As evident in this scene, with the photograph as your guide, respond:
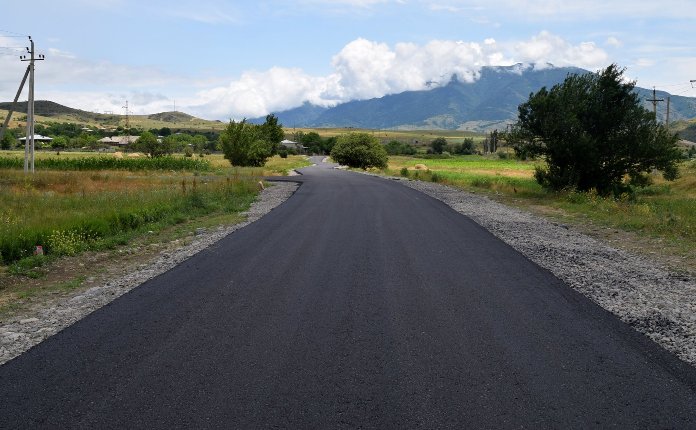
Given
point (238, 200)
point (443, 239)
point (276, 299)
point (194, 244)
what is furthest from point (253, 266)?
point (238, 200)

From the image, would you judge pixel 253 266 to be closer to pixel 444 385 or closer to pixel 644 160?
pixel 444 385

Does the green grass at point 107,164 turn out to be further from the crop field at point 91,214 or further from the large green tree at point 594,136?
the large green tree at point 594,136

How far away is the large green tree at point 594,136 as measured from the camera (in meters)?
24.6

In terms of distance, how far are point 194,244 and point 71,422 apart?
28.4ft

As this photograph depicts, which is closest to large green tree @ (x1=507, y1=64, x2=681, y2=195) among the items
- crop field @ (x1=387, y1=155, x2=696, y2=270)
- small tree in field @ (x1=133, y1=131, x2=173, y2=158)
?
crop field @ (x1=387, y1=155, x2=696, y2=270)

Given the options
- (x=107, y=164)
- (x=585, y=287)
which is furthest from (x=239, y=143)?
(x=585, y=287)

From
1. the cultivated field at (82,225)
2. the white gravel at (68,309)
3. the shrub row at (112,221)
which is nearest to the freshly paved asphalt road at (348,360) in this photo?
the white gravel at (68,309)

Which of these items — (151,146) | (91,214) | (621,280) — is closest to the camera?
(621,280)

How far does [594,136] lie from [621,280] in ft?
63.3

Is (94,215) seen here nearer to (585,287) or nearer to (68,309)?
(68,309)

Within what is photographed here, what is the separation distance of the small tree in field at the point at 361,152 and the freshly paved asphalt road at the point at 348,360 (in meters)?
63.3

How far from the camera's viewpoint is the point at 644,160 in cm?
2502

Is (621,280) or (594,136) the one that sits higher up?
(594,136)

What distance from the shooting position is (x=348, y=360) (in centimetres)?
512
